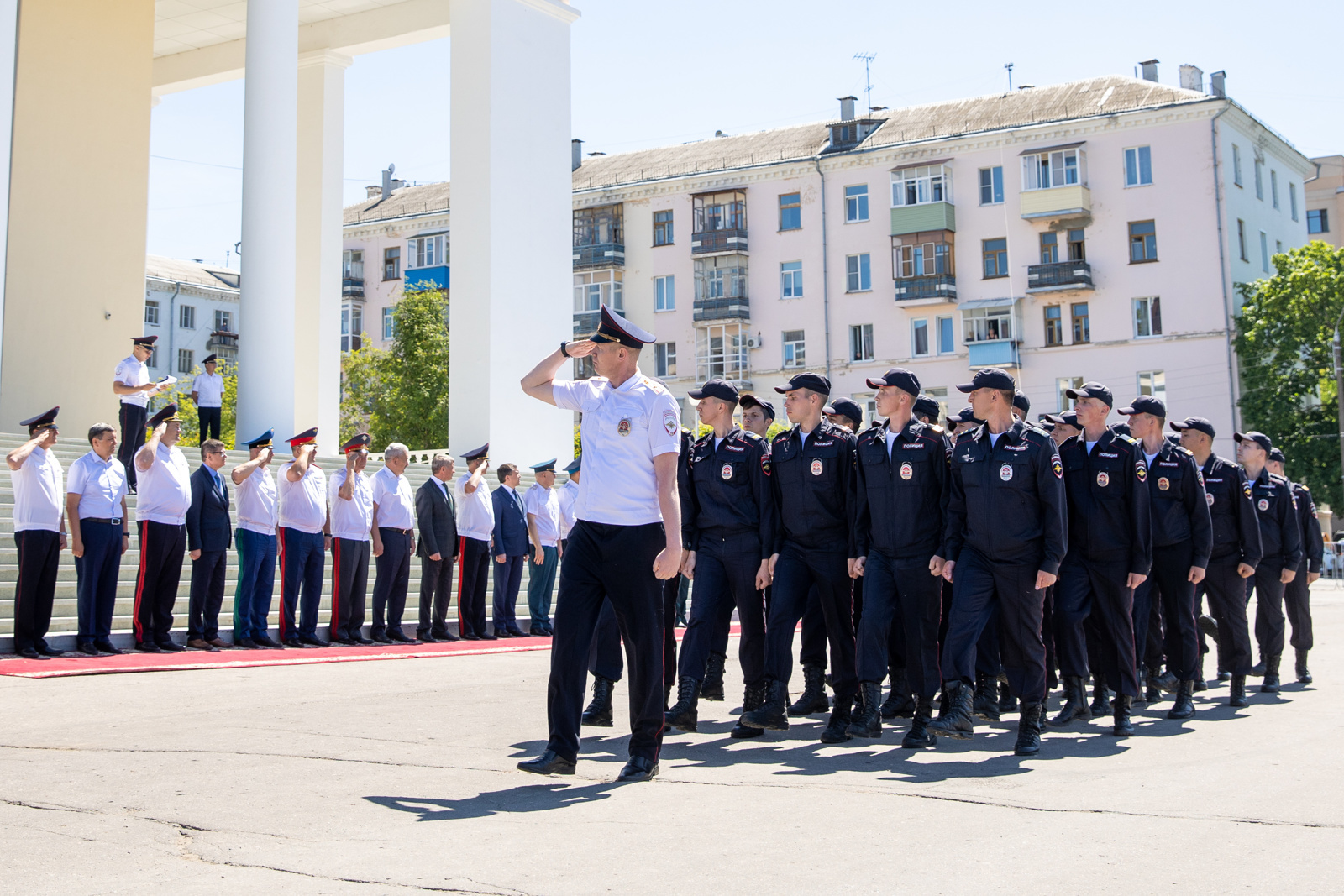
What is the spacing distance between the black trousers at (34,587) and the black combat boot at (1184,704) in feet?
29.0

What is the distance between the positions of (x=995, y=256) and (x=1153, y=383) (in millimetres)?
7868

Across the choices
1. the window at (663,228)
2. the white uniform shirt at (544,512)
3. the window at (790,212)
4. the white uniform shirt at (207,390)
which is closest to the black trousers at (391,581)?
the white uniform shirt at (544,512)

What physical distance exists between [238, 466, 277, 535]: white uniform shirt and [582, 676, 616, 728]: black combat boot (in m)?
6.14

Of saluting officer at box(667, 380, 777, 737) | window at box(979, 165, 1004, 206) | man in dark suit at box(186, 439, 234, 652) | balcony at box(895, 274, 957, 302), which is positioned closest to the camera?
saluting officer at box(667, 380, 777, 737)

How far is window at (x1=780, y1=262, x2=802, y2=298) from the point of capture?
57.0 m

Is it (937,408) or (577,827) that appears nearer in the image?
(577,827)

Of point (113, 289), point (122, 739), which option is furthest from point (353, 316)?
point (122, 739)

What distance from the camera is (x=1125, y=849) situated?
4.67m

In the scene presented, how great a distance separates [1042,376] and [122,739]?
48.9 m

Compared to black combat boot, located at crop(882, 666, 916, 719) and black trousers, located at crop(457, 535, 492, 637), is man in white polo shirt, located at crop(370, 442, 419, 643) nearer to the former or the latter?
black trousers, located at crop(457, 535, 492, 637)

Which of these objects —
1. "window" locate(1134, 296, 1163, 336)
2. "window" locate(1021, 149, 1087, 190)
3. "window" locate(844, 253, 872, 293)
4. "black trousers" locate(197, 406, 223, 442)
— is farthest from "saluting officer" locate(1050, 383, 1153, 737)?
"window" locate(844, 253, 872, 293)

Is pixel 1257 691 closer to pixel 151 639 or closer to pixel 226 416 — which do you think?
pixel 151 639

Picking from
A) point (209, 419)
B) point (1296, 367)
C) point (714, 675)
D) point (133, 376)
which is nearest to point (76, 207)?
point (209, 419)

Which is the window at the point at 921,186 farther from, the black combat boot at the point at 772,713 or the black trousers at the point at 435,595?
the black combat boot at the point at 772,713
